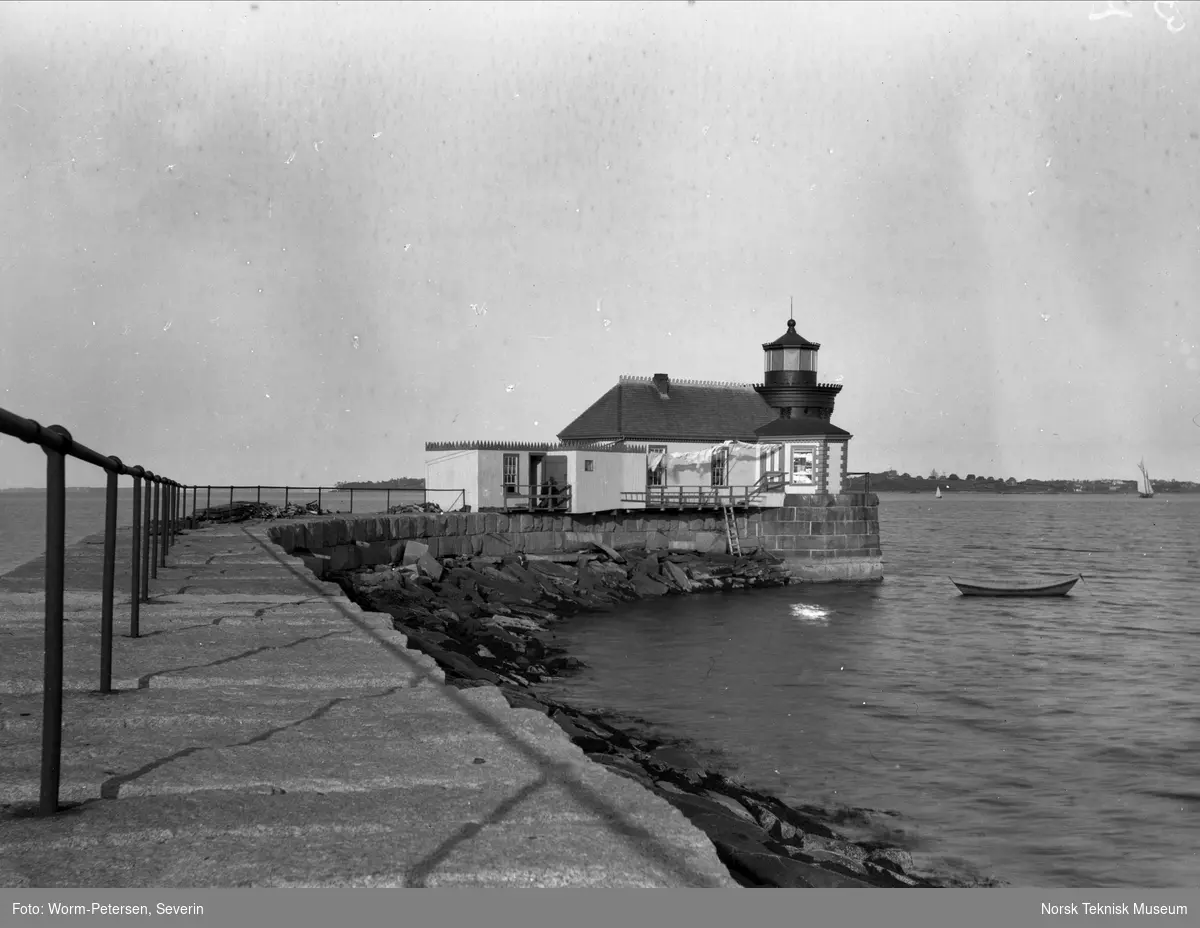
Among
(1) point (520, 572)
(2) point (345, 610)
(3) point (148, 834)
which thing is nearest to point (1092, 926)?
(3) point (148, 834)

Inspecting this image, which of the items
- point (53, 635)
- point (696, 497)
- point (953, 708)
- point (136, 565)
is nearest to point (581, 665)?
point (953, 708)

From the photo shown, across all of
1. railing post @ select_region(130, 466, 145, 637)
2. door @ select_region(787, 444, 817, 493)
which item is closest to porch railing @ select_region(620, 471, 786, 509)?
door @ select_region(787, 444, 817, 493)

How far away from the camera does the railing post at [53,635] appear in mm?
4059

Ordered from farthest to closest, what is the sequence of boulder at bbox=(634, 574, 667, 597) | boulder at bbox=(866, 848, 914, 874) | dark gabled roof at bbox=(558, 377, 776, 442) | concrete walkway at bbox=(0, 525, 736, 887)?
dark gabled roof at bbox=(558, 377, 776, 442) < boulder at bbox=(634, 574, 667, 597) < boulder at bbox=(866, 848, 914, 874) < concrete walkway at bbox=(0, 525, 736, 887)

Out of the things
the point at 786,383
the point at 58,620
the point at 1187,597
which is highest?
the point at 786,383

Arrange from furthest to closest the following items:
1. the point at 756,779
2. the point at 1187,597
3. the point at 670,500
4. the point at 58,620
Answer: the point at 670,500 → the point at 1187,597 → the point at 756,779 → the point at 58,620

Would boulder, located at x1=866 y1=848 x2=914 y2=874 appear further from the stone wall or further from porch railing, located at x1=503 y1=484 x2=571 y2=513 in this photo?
porch railing, located at x1=503 y1=484 x2=571 y2=513

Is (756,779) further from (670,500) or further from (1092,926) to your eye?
(670,500)

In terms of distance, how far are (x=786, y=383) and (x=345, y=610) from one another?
38.4 m

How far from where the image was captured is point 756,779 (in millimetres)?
12852

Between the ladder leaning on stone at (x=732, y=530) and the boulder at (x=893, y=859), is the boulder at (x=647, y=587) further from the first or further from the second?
the boulder at (x=893, y=859)

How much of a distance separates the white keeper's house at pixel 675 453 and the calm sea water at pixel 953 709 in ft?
24.3

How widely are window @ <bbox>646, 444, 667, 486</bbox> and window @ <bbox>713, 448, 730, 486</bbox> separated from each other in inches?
86.1

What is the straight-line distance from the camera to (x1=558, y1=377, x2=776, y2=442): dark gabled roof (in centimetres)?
4981
